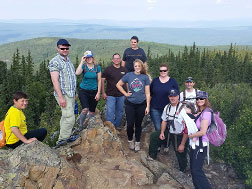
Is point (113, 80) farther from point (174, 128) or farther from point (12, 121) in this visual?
point (12, 121)

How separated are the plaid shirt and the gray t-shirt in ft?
6.13

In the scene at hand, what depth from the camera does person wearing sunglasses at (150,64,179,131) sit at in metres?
8.10

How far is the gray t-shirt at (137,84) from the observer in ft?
25.7

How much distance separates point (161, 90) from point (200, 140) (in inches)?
94.7

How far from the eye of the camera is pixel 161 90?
8.17m

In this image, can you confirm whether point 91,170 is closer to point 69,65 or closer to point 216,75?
point 69,65

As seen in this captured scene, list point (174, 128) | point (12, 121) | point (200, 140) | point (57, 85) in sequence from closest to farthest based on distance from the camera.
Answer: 1. point (12, 121)
2. point (200, 140)
3. point (57, 85)
4. point (174, 128)

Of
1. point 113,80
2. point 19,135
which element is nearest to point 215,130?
point 113,80

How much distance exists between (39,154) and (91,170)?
5.53 feet

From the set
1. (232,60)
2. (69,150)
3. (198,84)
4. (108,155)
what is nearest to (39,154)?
(69,150)

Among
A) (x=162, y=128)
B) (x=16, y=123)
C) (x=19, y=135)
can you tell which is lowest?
(x=162, y=128)

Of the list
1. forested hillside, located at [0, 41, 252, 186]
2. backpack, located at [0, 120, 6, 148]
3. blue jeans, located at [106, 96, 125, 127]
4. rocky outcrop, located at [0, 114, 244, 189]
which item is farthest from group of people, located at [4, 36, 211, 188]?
forested hillside, located at [0, 41, 252, 186]

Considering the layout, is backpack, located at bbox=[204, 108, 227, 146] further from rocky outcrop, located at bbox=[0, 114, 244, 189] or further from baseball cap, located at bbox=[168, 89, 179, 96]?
rocky outcrop, located at bbox=[0, 114, 244, 189]

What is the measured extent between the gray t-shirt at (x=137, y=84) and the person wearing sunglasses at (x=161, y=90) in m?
0.55
